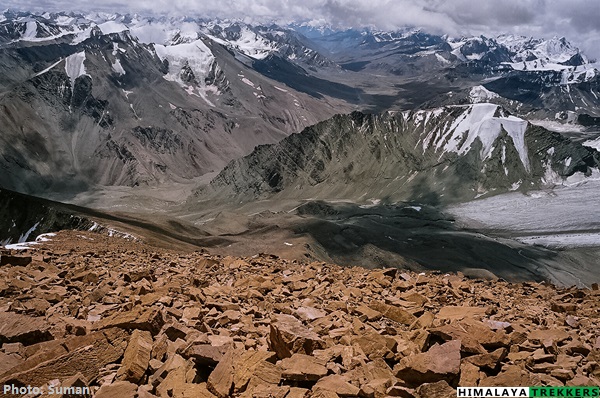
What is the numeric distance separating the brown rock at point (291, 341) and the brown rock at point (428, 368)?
187 centimetres

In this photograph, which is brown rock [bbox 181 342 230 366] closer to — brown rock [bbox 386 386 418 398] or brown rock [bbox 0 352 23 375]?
brown rock [bbox 0 352 23 375]

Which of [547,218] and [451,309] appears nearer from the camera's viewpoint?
[451,309]

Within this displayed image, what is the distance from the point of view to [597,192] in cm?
18900

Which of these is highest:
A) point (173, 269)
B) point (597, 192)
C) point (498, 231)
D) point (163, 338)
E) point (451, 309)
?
point (163, 338)

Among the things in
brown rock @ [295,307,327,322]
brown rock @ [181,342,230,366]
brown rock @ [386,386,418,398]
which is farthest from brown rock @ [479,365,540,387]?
brown rock @ [181,342,230,366]

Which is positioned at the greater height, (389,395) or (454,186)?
(389,395)

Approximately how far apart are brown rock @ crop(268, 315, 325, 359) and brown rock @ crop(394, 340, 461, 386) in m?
1.87

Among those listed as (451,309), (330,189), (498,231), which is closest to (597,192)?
(498,231)

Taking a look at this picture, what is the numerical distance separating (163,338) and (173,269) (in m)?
10.4

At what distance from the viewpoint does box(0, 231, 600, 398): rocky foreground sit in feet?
27.1

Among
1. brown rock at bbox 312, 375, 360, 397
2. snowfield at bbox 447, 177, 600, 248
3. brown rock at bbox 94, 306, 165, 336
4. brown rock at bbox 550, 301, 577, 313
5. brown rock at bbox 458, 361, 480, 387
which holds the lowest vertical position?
snowfield at bbox 447, 177, 600, 248

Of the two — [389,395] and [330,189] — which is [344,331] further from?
[330,189]

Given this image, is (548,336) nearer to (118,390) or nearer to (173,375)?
(173,375)

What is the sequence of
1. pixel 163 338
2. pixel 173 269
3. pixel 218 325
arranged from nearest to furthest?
1. pixel 163 338
2. pixel 218 325
3. pixel 173 269
